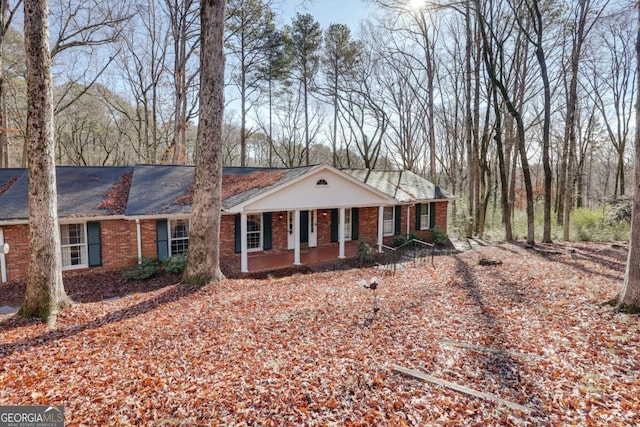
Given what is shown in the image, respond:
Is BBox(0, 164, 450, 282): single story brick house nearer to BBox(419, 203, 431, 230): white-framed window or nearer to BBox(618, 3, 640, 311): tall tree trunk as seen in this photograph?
BBox(419, 203, 431, 230): white-framed window

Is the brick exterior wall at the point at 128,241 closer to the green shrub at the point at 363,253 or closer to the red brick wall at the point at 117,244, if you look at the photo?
the red brick wall at the point at 117,244

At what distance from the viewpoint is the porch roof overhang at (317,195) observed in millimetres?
11641

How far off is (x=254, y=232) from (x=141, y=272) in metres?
4.25

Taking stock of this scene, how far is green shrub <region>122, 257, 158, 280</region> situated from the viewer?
1010cm

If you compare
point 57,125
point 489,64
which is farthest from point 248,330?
point 57,125

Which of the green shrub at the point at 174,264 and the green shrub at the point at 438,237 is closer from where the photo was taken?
the green shrub at the point at 174,264

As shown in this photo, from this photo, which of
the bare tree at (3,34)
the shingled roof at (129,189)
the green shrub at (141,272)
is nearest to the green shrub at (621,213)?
the shingled roof at (129,189)

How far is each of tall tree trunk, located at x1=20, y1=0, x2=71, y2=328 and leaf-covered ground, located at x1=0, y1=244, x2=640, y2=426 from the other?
0.42 metres

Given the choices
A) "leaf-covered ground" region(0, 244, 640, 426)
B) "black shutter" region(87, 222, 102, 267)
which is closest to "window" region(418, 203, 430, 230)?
"leaf-covered ground" region(0, 244, 640, 426)

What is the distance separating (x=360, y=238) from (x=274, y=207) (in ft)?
16.2

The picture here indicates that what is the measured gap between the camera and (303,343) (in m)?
4.82

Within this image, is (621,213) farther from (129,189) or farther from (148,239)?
(129,189)

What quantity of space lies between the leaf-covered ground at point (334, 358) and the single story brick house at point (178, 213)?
4.48 m

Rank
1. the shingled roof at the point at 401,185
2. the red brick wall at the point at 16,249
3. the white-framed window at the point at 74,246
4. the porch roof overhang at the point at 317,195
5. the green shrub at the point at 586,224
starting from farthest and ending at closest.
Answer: the shingled roof at the point at 401,185 → the green shrub at the point at 586,224 → the porch roof overhang at the point at 317,195 → the white-framed window at the point at 74,246 → the red brick wall at the point at 16,249
